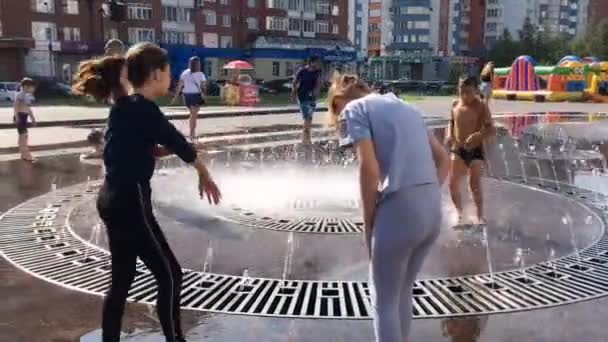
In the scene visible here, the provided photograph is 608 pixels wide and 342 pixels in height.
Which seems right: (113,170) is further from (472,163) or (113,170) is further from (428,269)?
(472,163)

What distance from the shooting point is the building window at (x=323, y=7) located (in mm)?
76188

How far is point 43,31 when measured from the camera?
53281 millimetres

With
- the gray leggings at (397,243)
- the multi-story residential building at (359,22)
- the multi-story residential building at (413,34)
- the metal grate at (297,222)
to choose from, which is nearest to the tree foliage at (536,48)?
the multi-story residential building at (413,34)

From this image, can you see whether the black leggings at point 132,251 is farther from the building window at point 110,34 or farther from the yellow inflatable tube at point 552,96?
the building window at point 110,34

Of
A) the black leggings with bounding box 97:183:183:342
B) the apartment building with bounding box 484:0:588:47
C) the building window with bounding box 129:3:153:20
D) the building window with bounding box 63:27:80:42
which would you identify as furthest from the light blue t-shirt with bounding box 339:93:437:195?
the apartment building with bounding box 484:0:588:47

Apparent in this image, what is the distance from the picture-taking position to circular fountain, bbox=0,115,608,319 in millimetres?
4781

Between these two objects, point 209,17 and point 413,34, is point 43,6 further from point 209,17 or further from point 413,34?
point 413,34

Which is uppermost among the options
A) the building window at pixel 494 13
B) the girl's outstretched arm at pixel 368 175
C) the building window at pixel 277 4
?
the building window at pixel 494 13

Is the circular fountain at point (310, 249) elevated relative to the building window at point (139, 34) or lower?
lower

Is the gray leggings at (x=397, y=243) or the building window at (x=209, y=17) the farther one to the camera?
the building window at (x=209, y=17)

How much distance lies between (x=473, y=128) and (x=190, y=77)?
904 cm

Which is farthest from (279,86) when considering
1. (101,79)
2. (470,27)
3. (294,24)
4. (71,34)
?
(470,27)

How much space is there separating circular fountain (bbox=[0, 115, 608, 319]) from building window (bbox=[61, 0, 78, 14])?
50.6 meters

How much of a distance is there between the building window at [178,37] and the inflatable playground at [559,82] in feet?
107
